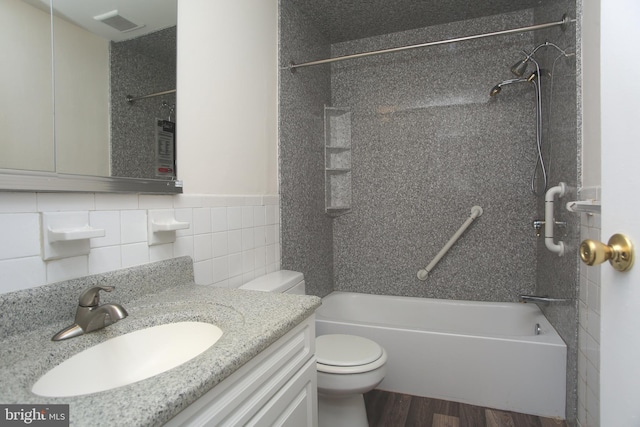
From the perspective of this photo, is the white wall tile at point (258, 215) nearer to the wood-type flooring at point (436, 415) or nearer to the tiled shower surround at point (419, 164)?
the tiled shower surround at point (419, 164)

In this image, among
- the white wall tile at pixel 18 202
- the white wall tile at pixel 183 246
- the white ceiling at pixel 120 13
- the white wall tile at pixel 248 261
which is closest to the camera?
the white wall tile at pixel 18 202

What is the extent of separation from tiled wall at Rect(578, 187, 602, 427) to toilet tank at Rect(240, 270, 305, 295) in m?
1.28

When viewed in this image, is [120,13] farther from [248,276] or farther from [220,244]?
[248,276]

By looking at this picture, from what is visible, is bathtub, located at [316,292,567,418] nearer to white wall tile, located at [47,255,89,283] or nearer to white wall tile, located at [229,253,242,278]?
white wall tile, located at [229,253,242,278]

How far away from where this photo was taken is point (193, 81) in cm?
127

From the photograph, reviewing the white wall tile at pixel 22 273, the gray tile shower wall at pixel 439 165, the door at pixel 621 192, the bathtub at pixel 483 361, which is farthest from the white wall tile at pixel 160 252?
the gray tile shower wall at pixel 439 165

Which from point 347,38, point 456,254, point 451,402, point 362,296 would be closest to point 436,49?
point 347,38

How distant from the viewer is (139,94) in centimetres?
106

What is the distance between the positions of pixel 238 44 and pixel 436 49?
59.0 inches

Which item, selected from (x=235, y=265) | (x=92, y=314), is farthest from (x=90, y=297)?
(x=235, y=265)

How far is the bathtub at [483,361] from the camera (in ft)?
5.24

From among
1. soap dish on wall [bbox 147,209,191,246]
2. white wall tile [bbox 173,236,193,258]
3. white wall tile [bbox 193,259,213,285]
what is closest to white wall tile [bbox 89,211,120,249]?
soap dish on wall [bbox 147,209,191,246]

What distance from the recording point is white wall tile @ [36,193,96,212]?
79cm

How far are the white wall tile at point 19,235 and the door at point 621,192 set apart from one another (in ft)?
3.88
